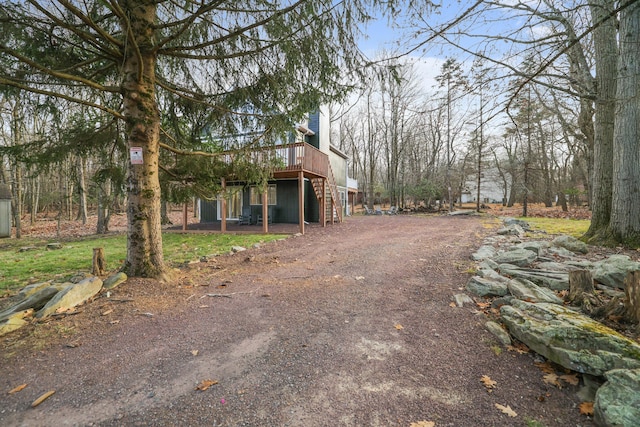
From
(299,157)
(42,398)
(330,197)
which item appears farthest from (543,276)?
(330,197)

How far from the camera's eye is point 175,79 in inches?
211

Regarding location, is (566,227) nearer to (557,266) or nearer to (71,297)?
(557,266)

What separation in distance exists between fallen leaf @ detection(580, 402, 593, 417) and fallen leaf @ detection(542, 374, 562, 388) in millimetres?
188

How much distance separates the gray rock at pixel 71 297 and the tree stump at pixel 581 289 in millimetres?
5811

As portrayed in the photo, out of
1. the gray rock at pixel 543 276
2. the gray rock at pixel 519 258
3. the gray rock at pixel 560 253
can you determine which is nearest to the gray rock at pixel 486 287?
the gray rock at pixel 543 276

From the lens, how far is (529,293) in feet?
10.8

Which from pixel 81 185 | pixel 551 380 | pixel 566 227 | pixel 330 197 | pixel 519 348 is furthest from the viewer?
pixel 330 197

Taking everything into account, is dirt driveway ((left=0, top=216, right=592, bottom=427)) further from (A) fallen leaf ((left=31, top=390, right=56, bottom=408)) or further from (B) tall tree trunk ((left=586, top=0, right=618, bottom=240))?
(B) tall tree trunk ((left=586, top=0, right=618, bottom=240))

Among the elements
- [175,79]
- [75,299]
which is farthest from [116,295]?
[175,79]

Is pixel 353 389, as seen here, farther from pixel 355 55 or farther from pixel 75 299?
pixel 355 55

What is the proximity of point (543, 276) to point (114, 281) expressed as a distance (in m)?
6.04

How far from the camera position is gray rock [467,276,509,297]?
11.7 ft

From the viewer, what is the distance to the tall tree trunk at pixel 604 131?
6.01m

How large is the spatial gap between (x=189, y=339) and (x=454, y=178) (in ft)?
84.4
